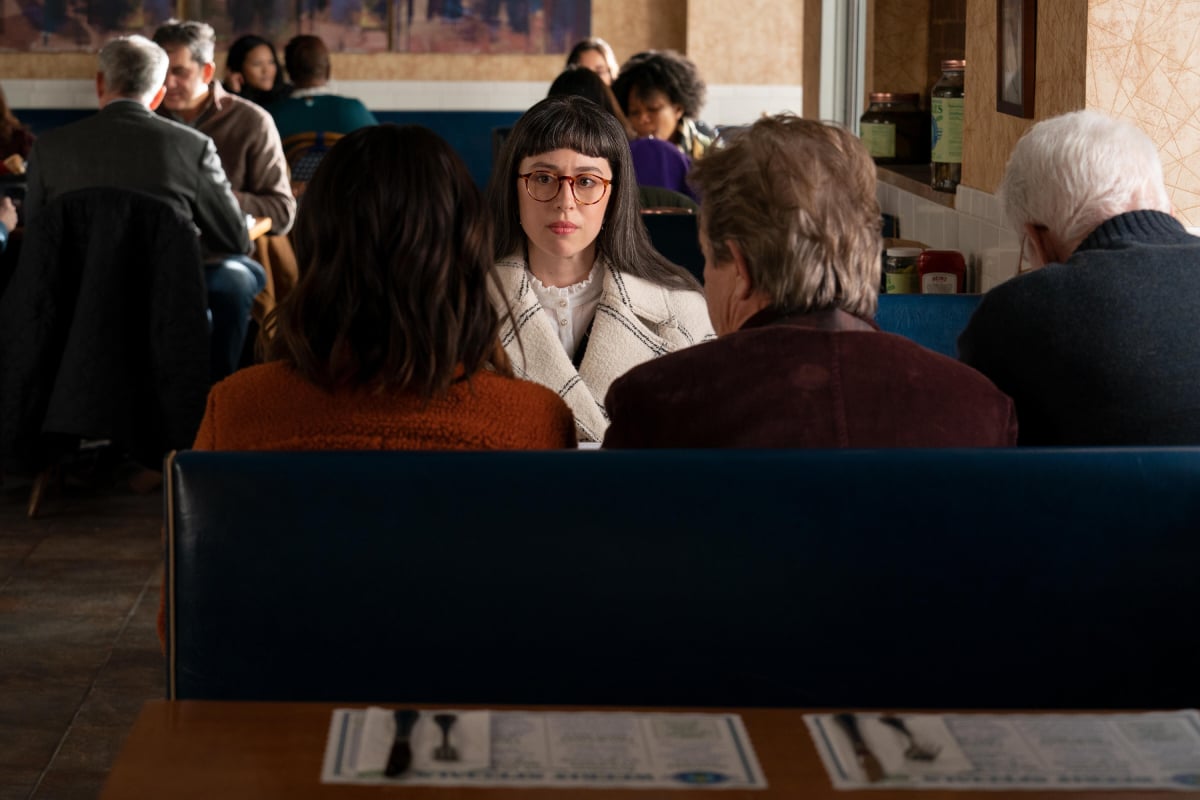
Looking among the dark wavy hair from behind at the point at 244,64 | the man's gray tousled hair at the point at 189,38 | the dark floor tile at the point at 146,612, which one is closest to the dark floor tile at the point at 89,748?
the dark floor tile at the point at 146,612

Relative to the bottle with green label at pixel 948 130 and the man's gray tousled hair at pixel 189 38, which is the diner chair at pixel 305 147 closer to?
the man's gray tousled hair at pixel 189 38

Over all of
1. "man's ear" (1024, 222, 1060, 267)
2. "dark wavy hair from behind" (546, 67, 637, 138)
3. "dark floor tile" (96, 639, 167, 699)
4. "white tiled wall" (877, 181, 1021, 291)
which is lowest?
"dark floor tile" (96, 639, 167, 699)

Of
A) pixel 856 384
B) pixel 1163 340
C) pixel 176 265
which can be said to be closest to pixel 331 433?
pixel 856 384

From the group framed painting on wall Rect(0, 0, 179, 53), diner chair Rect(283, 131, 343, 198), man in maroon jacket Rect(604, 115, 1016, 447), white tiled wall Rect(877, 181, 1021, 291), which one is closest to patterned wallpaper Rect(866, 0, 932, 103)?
white tiled wall Rect(877, 181, 1021, 291)

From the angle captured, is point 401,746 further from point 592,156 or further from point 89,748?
point 89,748

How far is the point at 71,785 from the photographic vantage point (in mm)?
2740

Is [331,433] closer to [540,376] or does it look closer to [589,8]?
[540,376]

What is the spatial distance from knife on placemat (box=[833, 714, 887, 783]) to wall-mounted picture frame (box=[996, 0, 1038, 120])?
228 cm

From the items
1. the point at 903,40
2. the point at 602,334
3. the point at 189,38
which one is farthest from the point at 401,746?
the point at 189,38

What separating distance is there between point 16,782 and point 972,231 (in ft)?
7.75

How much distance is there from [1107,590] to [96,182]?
→ 3.61 metres

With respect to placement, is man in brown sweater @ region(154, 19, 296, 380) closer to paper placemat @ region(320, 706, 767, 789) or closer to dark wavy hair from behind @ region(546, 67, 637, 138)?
dark wavy hair from behind @ region(546, 67, 637, 138)

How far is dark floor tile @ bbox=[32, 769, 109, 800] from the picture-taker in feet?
8.84

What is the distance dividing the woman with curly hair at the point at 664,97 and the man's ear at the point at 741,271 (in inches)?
126
